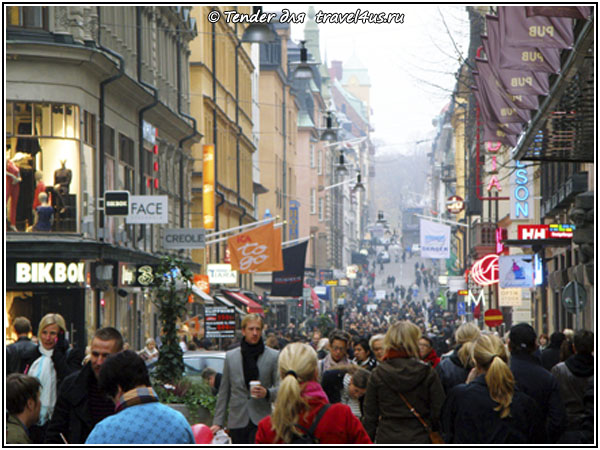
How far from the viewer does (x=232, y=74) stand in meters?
56.2

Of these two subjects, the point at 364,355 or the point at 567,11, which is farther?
the point at 567,11

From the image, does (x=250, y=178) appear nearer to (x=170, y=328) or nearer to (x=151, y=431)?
(x=170, y=328)

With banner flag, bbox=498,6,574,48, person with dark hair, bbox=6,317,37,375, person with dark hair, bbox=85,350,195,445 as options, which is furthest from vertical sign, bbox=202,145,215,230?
person with dark hair, bbox=85,350,195,445

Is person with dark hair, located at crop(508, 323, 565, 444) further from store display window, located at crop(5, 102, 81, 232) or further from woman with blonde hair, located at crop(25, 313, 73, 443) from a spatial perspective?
store display window, located at crop(5, 102, 81, 232)

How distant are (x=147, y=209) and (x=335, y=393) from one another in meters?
17.8

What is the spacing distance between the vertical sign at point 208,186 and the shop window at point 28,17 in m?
19.2

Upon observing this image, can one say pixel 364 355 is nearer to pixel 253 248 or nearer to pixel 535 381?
pixel 535 381

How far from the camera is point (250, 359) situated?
441 inches

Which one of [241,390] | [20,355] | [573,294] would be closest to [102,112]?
[573,294]

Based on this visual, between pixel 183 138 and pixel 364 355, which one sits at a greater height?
pixel 183 138

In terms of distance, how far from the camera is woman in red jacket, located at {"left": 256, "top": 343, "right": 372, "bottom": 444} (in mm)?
6590

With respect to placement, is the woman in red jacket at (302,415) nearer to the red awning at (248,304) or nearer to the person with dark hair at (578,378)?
the person with dark hair at (578,378)

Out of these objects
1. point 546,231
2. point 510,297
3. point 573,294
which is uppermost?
point 546,231

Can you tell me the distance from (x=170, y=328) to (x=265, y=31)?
11.3 metres
